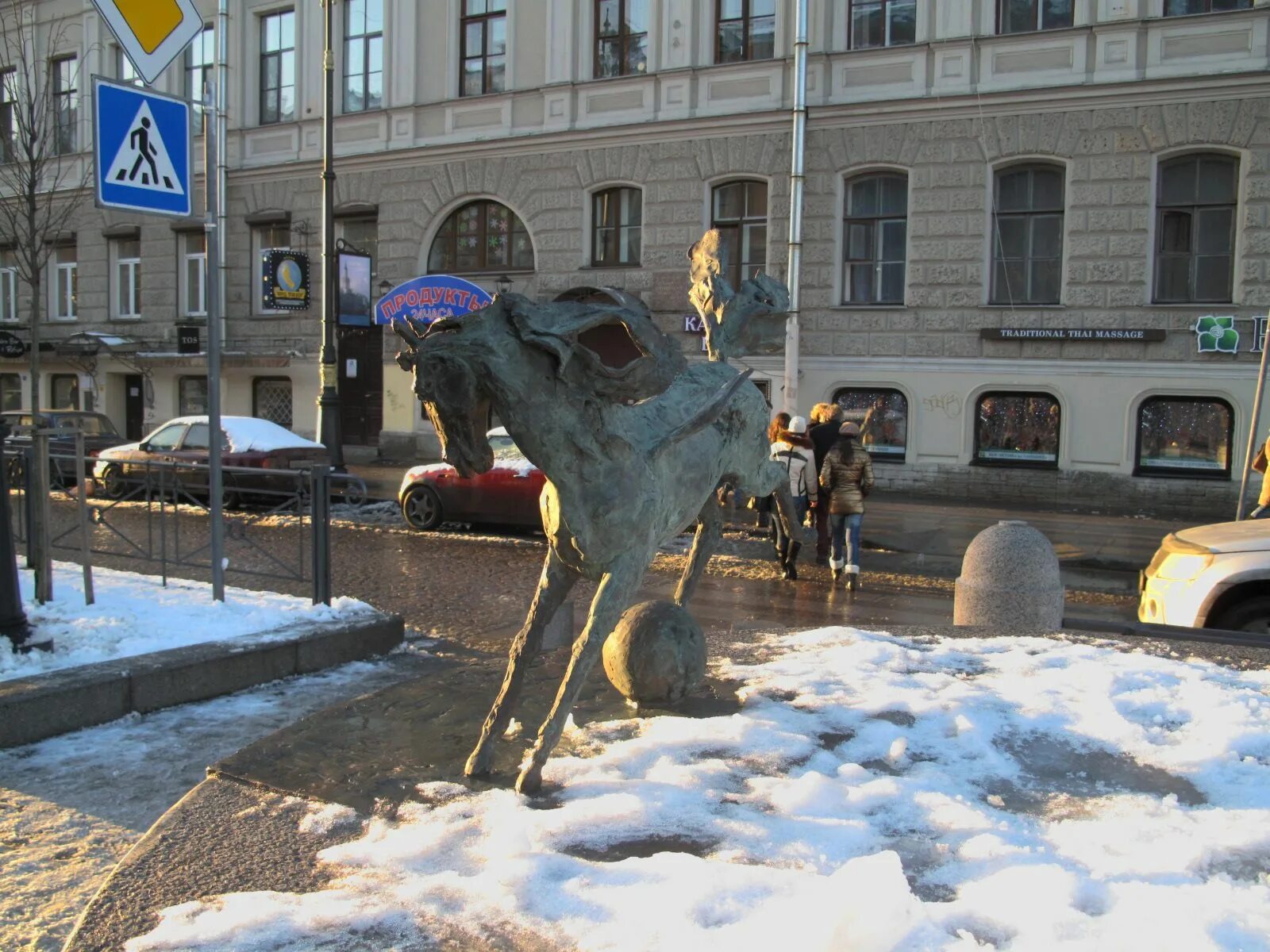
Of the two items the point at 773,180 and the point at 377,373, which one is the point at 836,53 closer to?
the point at 773,180

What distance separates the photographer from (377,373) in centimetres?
2464

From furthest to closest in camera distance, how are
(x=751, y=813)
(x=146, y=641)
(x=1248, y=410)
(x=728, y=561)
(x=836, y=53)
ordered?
Answer: (x=836, y=53) < (x=1248, y=410) < (x=728, y=561) < (x=146, y=641) < (x=751, y=813)

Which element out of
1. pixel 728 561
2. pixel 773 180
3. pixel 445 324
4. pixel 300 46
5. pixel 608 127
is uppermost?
pixel 300 46

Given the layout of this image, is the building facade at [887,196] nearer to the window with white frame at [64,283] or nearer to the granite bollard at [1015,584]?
the window with white frame at [64,283]

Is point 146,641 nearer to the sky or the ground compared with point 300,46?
nearer to the ground

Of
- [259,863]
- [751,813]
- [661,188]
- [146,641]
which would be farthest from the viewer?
[661,188]

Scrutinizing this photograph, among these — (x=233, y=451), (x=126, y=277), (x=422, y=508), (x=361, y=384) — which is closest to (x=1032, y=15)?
(x=422, y=508)

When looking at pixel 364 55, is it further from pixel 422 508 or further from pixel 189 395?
pixel 422 508

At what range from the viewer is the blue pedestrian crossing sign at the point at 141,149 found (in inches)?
260

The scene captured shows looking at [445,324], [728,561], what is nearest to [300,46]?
[728,561]

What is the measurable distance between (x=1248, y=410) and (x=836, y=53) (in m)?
9.46

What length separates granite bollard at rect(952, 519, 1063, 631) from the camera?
6.98m

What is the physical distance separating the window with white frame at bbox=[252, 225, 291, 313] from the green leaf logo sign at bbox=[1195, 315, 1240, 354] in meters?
19.9

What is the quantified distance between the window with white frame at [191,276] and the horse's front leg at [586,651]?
85.1 ft
